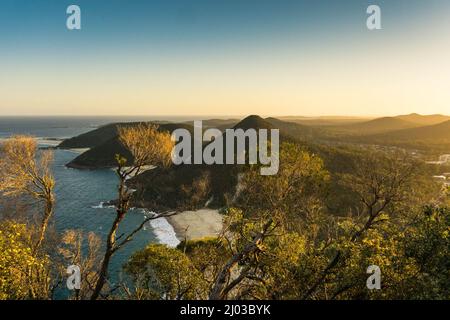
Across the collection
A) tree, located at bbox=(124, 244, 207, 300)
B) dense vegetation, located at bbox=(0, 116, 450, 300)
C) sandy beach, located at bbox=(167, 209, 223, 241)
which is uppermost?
dense vegetation, located at bbox=(0, 116, 450, 300)

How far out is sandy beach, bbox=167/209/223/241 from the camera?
224 ft

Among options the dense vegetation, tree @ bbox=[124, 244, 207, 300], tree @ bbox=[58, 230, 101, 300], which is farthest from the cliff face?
the dense vegetation

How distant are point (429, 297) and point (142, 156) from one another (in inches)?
576

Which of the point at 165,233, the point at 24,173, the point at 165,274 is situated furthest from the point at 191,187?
the point at 24,173

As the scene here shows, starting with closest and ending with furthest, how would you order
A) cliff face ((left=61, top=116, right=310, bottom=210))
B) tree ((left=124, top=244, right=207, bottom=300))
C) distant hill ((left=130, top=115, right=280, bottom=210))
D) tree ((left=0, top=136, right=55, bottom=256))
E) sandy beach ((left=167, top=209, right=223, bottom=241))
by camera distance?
1. tree ((left=0, top=136, right=55, bottom=256))
2. tree ((left=124, top=244, right=207, bottom=300))
3. sandy beach ((left=167, top=209, right=223, bottom=241))
4. cliff face ((left=61, top=116, right=310, bottom=210))
5. distant hill ((left=130, top=115, right=280, bottom=210))

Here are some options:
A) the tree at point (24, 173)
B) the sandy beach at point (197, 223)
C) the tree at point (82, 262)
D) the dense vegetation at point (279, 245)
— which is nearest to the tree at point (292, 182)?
the dense vegetation at point (279, 245)

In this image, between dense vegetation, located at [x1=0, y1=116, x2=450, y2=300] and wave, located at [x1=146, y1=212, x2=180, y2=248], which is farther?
wave, located at [x1=146, y1=212, x2=180, y2=248]

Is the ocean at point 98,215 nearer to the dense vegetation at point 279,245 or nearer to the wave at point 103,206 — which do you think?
the wave at point 103,206

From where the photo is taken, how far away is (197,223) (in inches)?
3007

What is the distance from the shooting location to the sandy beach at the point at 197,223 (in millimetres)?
68125

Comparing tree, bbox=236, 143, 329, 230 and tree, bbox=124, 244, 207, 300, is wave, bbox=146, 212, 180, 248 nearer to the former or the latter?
tree, bbox=124, 244, 207, 300
